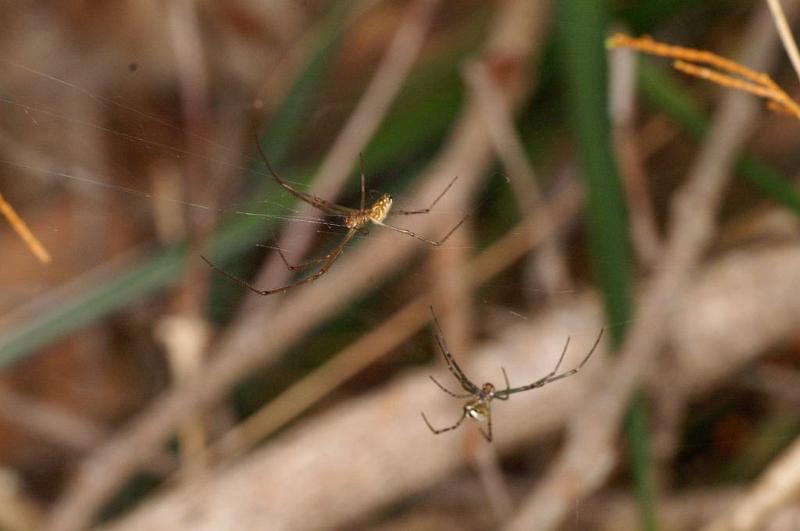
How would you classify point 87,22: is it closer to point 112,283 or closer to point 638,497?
point 112,283

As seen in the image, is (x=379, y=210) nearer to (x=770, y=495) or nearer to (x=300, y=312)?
(x=300, y=312)

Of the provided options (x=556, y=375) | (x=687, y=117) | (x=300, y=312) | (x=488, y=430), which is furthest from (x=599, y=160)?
(x=300, y=312)

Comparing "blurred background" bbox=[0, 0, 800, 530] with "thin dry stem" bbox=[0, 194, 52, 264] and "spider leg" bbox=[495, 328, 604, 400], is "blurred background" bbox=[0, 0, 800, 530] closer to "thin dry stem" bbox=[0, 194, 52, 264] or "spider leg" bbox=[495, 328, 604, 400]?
"spider leg" bbox=[495, 328, 604, 400]

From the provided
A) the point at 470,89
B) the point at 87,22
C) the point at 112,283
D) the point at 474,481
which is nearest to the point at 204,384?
the point at 112,283

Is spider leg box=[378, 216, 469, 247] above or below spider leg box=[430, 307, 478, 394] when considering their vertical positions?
above

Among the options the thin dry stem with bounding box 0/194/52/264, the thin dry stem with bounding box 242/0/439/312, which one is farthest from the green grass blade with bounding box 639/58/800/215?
the thin dry stem with bounding box 0/194/52/264

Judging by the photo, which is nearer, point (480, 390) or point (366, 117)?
point (480, 390)

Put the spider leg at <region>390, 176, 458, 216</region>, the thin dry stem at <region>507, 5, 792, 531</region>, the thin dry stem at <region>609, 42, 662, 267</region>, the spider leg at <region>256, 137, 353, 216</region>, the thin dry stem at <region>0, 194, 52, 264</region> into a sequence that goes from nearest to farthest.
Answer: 1. the thin dry stem at <region>0, 194, 52, 264</region>
2. the spider leg at <region>256, 137, 353, 216</region>
3. the spider leg at <region>390, 176, 458, 216</region>
4. the thin dry stem at <region>507, 5, 792, 531</region>
5. the thin dry stem at <region>609, 42, 662, 267</region>
